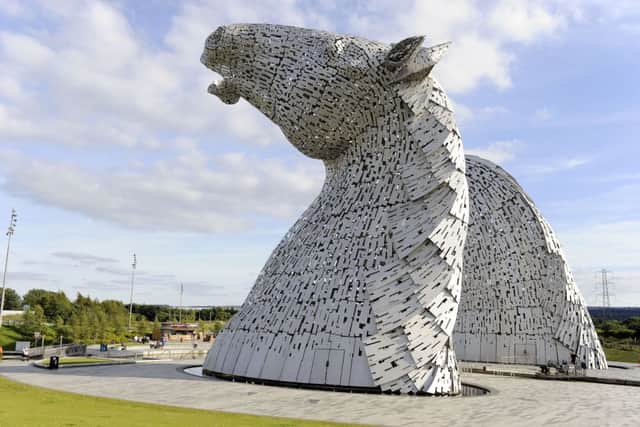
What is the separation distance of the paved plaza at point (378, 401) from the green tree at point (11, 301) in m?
75.4

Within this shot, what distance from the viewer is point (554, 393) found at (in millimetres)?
14266

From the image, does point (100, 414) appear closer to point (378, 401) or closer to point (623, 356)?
point (378, 401)

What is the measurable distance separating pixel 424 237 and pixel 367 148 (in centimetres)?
334

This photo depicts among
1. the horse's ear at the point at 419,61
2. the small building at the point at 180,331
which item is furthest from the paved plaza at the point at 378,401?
the small building at the point at 180,331

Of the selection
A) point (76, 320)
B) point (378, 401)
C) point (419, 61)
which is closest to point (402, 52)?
point (419, 61)

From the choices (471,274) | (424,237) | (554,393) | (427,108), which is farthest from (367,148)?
(471,274)

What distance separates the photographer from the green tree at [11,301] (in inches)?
3216

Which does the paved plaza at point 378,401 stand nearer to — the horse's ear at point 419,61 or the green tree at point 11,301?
the horse's ear at point 419,61

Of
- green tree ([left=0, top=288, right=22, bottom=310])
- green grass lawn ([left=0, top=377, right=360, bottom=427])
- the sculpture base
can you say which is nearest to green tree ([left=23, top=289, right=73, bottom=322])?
green tree ([left=0, top=288, right=22, bottom=310])

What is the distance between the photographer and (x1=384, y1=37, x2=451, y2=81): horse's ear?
14070 millimetres

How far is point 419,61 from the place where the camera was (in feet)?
46.3

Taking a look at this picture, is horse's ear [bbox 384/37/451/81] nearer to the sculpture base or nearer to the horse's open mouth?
the horse's open mouth

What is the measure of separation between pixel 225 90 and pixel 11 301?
79.9 metres

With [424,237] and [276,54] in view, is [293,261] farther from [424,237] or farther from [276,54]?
[276,54]
